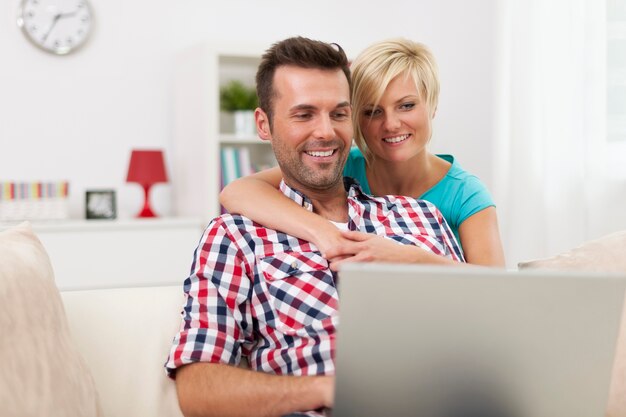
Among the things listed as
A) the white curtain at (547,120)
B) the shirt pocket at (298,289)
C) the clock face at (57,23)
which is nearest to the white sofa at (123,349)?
the shirt pocket at (298,289)

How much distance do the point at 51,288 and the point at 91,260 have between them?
7.00ft

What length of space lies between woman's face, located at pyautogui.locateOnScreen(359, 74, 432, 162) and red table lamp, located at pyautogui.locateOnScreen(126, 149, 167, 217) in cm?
182

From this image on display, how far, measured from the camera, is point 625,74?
9.41 ft

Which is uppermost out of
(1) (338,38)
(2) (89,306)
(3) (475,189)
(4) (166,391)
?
(1) (338,38)

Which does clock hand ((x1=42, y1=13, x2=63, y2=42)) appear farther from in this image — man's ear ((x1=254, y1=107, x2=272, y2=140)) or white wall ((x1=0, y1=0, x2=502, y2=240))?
man's ear ((x1=254, y1=107, x2=272, y2=140))

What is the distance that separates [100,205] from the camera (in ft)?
12.0

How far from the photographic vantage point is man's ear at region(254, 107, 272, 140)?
70.8 inches

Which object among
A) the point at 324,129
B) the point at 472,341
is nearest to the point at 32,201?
the point at 324,129

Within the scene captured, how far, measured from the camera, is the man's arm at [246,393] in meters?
1.29

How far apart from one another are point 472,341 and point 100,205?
2.97 metres

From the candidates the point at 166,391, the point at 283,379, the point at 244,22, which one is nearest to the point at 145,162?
the point at 244,22

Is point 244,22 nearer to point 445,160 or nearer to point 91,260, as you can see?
point 91,260

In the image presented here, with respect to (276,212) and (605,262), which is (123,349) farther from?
(605,262)

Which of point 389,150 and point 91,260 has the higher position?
point 389,150
